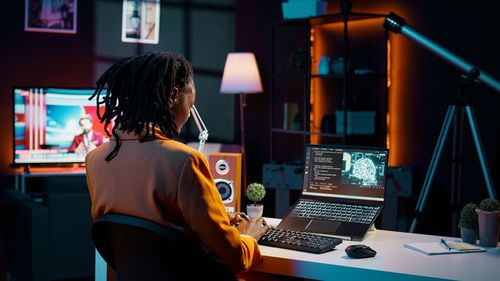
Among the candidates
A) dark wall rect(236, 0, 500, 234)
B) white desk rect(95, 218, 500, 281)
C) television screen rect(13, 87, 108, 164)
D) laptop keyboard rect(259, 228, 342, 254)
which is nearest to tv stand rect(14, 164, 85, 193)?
television screen rect(13, 87, 108, 164)

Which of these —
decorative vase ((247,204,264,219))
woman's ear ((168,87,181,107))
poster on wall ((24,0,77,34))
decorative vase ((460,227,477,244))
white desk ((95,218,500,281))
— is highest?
poster on wall ((24,0,77,34))

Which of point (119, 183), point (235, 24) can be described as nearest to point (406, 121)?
point (235, 24)

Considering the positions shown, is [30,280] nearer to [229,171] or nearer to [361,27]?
[229,171]

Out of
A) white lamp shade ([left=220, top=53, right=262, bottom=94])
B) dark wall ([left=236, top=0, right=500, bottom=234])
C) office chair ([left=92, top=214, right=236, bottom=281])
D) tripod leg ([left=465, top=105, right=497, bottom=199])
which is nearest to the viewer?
office chair ([left=92, top=214, right=236, bottom=281])

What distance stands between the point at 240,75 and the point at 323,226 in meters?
3.09

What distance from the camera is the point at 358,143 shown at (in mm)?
5520

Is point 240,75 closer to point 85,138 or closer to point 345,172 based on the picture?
point 85,138

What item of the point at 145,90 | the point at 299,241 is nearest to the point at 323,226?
the point at 299,241

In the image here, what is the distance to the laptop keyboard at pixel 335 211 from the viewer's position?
8.71ft

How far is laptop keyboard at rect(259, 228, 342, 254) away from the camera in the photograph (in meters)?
2.36

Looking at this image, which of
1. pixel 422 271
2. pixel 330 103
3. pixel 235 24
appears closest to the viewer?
pixel 422 271

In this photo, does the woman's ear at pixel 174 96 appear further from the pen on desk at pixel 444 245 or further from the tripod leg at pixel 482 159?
the tripod leg at pixel 482 159

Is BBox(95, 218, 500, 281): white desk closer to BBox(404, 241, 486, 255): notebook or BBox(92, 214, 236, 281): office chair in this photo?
BBox(404, 241, 486, 255): notebook

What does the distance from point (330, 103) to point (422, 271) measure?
143 inches
